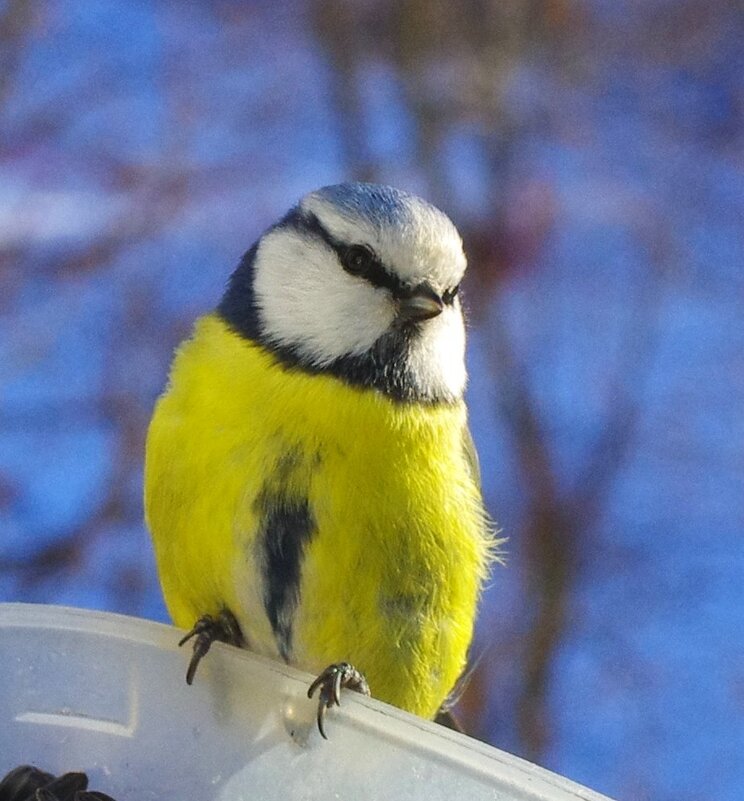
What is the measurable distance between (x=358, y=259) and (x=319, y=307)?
68mm

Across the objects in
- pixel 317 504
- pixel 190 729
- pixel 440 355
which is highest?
pixel 440 355

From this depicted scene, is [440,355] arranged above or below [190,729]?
above

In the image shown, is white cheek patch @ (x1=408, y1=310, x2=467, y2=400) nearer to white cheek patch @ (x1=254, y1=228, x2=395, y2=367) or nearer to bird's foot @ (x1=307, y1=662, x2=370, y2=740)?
white cheek patch @ (x1=254, y1=228, x2=395, y2=367)

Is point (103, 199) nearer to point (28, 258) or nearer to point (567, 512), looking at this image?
point (28, 258)

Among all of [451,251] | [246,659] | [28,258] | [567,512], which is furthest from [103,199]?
[246,659]

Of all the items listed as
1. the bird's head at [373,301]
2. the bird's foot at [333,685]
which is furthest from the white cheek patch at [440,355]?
the bird's foot at [333,685]

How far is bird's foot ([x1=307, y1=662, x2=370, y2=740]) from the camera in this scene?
1.24 meters

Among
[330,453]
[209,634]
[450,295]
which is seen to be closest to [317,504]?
[330,453]

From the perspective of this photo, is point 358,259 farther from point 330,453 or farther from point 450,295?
point 330,453

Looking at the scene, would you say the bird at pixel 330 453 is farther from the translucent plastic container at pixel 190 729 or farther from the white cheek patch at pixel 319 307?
the translucent plastic container at pixel 190 729

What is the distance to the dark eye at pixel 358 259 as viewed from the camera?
1.50 metres

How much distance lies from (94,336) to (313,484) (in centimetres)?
123

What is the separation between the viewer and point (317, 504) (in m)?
1.46

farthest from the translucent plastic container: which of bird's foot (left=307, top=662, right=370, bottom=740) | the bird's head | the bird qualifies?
the bird's head
